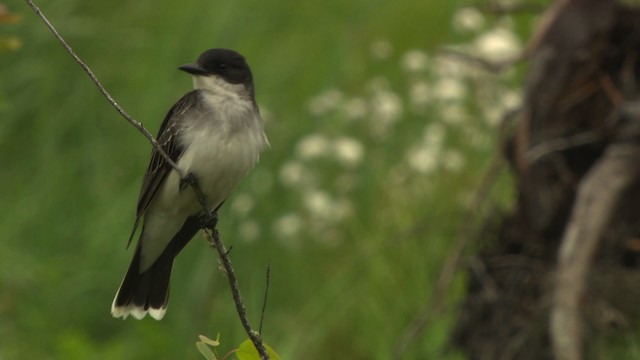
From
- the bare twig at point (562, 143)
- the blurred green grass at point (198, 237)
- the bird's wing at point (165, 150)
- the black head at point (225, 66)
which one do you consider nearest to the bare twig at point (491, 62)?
the bare twig at point (562, 143)

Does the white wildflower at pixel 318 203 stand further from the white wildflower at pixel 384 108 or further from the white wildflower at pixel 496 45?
the white wildflower at pixel 496 45

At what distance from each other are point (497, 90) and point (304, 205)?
1.15 meters

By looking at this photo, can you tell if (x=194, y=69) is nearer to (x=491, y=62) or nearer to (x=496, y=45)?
(x=491, y=62)

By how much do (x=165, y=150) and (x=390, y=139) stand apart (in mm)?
2743

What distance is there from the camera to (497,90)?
688cm

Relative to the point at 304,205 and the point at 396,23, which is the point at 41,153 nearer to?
the point at 304,205

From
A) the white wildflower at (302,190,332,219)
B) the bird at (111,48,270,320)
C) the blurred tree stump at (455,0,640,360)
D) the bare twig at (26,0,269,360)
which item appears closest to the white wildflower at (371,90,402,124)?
the white wildflower at (302,190,332,219)

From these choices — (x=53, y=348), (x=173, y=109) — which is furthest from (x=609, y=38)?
(x=53, y=348)

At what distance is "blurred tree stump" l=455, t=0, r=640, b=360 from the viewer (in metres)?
5.36

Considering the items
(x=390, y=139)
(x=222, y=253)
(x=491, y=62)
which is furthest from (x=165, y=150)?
(x=390, y=139)

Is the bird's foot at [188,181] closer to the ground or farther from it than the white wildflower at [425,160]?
farther from it

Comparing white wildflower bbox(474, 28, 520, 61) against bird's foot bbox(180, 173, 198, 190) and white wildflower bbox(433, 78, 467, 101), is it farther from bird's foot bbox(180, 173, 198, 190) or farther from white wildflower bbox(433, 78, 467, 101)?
bird's foot bbox(180, 173, 198, 190)

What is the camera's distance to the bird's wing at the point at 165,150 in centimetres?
454

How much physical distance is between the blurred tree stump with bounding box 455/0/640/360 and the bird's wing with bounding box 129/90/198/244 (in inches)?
59.7
